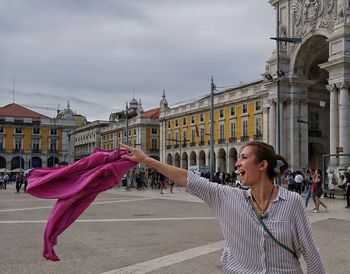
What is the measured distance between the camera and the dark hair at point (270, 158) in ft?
9.42

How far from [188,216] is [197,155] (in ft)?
180

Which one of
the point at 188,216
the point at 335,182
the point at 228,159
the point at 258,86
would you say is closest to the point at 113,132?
the point at 228,159

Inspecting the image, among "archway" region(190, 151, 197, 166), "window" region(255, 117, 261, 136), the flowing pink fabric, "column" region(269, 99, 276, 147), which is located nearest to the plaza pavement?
the flowing pink fabric

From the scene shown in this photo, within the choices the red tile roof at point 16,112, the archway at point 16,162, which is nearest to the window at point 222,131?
the archway at point 16,162

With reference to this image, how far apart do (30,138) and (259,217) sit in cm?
10373

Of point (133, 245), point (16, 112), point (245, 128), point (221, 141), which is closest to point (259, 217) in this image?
point (133, 245)

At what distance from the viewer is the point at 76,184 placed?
3.38 meters

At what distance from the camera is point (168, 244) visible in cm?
941

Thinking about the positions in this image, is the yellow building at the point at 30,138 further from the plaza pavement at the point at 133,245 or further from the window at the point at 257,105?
the plaza pavement at the point at 133,245

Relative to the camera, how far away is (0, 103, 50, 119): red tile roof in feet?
341

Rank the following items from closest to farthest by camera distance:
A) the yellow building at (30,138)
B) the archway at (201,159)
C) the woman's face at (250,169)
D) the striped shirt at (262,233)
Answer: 1. the striped shirt at (262,233)
2. the woman's face at (250,169)
3. the archway at (201,159)
4. the yellow building at (30,138)

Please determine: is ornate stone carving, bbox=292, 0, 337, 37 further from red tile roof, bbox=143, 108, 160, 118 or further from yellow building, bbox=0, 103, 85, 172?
yellow building, bbox=0, 103, 85, 172

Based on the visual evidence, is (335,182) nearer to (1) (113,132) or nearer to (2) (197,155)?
(2) (197,155)

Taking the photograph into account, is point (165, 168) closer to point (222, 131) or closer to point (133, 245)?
point (133, 245)
